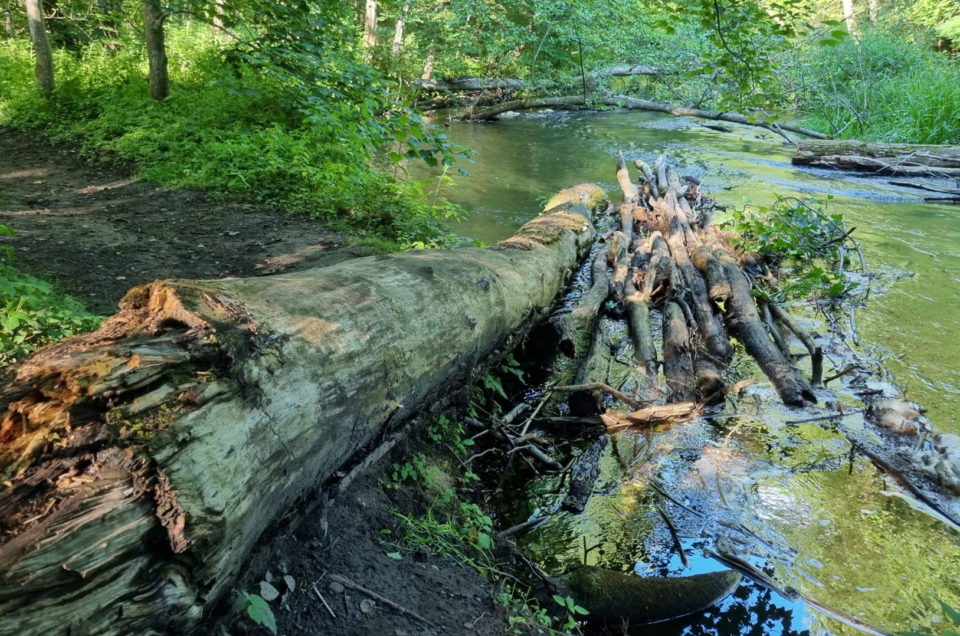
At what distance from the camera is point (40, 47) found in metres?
10.5

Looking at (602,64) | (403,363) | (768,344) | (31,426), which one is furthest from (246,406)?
(602,64)

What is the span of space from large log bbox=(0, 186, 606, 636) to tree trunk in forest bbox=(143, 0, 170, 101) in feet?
30.9

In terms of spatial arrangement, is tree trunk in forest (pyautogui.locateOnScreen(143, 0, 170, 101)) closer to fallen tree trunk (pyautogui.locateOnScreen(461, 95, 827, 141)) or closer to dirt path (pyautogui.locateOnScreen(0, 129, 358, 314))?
dirt path (pyautogui.locateOnScreen(0, 129, 358, 314))

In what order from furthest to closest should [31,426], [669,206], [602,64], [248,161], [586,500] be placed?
[602,64] < [669,206] < [248,161] < [586,500] < [31,426]

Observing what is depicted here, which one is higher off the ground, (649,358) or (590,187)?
(590,187)

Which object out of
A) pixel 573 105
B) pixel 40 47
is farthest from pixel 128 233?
pixel 573 105

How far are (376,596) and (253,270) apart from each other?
3.89 meters

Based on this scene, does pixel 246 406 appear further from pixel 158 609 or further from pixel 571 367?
pixel 571 367

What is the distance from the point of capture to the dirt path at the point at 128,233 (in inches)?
194

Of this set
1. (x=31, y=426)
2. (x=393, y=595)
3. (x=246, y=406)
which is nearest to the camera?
(x=31, y=426)

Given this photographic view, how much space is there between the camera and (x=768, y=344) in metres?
5.11

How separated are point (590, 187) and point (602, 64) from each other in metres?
13.9

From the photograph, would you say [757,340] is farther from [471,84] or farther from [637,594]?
[471,84]

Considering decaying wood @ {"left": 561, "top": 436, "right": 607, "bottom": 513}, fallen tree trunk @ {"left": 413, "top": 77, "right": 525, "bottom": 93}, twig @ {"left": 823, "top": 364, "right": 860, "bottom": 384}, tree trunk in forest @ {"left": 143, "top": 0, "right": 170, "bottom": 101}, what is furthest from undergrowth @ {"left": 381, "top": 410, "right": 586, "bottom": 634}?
fallen tree trunk @ {"left": 413, "top": 77, "right": 525, "bottom": 93}
